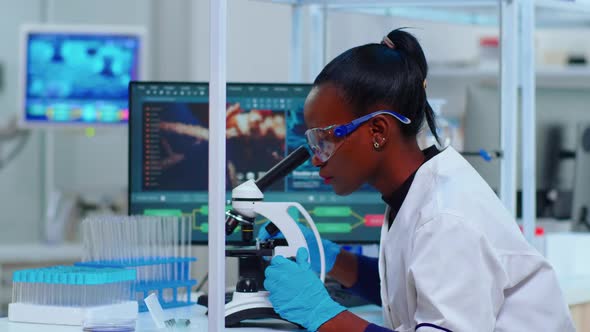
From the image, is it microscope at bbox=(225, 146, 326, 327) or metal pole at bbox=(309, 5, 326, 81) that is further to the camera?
metal pole at bbox=(309, 5, 326, 81)

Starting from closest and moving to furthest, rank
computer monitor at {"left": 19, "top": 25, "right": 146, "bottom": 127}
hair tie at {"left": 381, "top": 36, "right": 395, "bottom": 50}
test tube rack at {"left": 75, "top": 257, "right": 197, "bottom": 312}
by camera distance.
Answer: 1. hair tie at {"left": 381, "top": 36, "right": 395, "bottom": 50}
2. test tube rack at {"left": 75, "top": 257, "right": 197, "bottom": 312}
3. computer monitor at {"left": 19, "top": 25, "right": 146, "bottom": 127}

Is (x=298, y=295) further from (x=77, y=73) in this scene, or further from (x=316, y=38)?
(x=77, y=73)

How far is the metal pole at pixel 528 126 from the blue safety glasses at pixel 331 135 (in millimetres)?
683

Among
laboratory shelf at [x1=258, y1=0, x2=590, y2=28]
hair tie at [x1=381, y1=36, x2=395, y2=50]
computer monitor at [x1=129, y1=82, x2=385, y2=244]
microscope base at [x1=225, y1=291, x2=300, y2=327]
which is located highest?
laboratory shelf at [x1=258, y1=0, x2=590, y2=28]

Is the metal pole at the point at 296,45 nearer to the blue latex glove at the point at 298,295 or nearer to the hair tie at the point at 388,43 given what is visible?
the hair tie at the point at 388,43

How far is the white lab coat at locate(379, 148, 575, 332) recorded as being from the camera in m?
1.44

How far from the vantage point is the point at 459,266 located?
4.72 feet

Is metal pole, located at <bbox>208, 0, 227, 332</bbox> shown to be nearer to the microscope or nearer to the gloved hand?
the microscope

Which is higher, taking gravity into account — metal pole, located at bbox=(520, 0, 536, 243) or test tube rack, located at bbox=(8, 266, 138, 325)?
metal pole, located at bbox=(520, 0, 536, 243)

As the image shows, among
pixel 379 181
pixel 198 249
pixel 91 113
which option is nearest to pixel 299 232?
pixel 379 181

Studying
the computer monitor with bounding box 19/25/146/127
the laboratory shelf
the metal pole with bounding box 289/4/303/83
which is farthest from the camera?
the computer monitor with bounding box 19/25/146/127

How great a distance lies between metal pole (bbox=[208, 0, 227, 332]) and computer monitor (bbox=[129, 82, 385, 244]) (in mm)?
650

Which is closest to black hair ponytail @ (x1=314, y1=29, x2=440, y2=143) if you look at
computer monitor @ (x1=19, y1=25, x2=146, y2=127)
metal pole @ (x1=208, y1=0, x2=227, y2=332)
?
metal pole @ (x1=208, y1=0, x2=227, y2=332)

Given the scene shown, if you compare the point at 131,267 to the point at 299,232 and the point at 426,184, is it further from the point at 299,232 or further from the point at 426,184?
the point at 426,184
